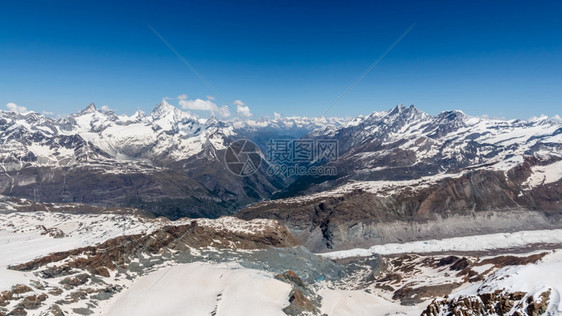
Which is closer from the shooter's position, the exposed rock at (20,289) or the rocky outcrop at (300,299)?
the exposed rock at (20,289)

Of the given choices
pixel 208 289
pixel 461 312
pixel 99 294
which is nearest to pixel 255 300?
pixel 208 289

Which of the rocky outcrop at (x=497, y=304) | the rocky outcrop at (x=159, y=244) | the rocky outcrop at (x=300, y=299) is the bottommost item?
the rocky outcrop at (x=300, y=299)

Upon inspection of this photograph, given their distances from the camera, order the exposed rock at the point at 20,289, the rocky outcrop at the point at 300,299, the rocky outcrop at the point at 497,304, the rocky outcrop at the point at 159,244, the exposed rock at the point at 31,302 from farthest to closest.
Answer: the rocky outcrop at the point at 159,244 < the rocky outcrop at the point at 300,299 < the exposed rock at the point at 20,289 < the exposed rock at the point at 31,302 < the rocky outcrop at the point at 497,304

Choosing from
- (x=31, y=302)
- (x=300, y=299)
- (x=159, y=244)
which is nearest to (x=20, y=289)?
(x=31, y=302)

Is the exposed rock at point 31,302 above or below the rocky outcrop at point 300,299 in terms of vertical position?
above

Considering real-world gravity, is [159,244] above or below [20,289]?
below

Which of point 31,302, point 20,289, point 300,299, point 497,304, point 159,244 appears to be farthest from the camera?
point 159,244

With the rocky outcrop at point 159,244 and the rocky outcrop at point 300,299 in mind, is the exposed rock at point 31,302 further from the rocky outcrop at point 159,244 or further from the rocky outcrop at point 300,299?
the rocky outcrop at point 300,299

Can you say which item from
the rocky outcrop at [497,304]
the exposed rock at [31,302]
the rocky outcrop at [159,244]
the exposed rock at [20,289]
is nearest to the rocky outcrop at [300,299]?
the rocky outcrop at [159,244]

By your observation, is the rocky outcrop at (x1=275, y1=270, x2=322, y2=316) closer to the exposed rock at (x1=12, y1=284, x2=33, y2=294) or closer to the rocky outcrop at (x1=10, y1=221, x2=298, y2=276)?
the rocky outcrop at (x1=10, y1=221, x2=298, y2=276)

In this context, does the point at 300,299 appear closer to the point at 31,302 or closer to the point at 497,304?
the point at 497,304

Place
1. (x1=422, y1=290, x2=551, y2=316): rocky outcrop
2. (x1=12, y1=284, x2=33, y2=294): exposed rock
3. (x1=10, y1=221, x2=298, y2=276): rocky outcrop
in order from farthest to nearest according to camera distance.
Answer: (x1=10, y1=221, x2=298, y2=276): rocky outcrop → (x1=12, y1=284, x2=33, y2=294): exposed rock → (x1=422, y1=290, x2=551, y2=316): rocky outcrop

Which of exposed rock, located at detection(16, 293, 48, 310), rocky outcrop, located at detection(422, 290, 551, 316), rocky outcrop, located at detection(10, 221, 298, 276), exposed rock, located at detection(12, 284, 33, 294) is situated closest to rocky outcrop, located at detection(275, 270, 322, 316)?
rocky outcrop, located at detection(10, 221, 298, 276)

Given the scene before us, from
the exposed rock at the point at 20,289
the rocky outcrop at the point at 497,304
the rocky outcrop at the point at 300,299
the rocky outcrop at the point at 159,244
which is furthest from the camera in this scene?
the rocky outcrop at the point at 159,244
